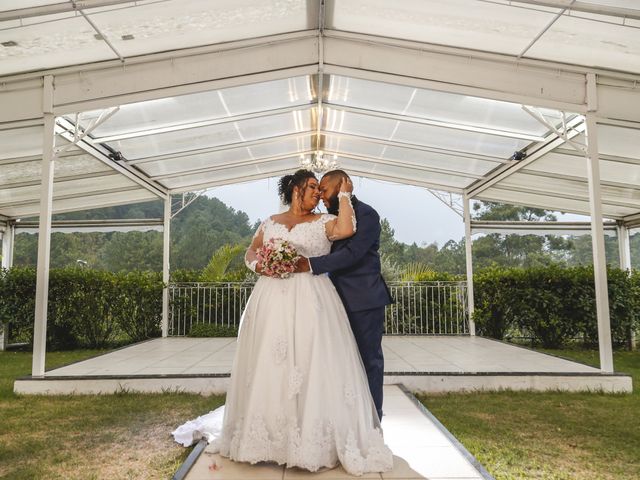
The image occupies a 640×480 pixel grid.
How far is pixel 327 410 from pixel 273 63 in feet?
13.9

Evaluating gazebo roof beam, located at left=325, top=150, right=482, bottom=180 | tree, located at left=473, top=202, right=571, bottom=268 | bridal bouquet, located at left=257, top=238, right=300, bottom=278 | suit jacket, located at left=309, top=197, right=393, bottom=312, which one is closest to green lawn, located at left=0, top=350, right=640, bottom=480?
suit jacket, located at left=309, top=197, right=393, bottom=312

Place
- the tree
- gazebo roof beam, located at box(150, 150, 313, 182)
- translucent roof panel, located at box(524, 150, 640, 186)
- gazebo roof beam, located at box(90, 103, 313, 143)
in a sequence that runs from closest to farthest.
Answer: gazebo roof beam, located at box(90, 103, 313, 143)
translucent roof panel, located at box(524, 150, 640, 186)
gazebo roof beam, located at box(150, 150, 313, 182)
the tree

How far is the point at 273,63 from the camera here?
5.60 meters

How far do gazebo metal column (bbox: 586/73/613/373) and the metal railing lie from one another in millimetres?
4892

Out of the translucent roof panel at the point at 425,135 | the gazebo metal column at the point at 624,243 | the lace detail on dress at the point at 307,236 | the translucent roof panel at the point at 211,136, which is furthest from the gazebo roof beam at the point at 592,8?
the gazebo metal column at the point at 624,243

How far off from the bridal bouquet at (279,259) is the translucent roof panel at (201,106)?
11.6ft

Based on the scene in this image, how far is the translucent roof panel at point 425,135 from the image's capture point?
711 centimetres

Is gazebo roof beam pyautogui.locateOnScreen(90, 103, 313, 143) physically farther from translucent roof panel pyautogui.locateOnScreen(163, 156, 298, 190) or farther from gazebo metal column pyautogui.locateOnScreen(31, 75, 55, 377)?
translucent roof panel pyautogui.locateOnScreen(163, 156, 298, 190)

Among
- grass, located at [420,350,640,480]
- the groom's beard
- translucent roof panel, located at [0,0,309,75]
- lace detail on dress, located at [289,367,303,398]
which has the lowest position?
grass, located at [420,350,640,480]

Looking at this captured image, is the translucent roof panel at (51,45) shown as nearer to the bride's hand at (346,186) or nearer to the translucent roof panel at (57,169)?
the translucent roof panel at (57,169)

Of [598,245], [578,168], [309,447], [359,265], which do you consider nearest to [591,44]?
[598,245]

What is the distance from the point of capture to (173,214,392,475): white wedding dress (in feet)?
8.75

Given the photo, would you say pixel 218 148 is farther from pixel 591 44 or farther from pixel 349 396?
pixel 349 396

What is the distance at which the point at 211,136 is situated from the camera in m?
7.35
